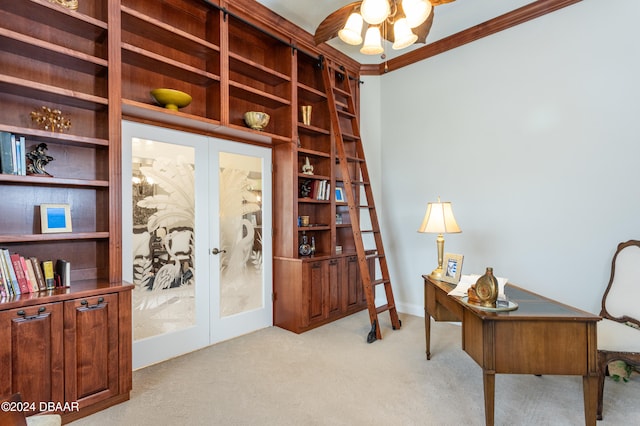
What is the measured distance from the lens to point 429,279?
2.82 m

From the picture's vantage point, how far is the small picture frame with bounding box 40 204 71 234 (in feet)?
7.07

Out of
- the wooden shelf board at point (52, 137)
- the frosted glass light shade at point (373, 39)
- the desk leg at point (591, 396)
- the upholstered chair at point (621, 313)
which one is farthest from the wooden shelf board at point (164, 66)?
the upholstered chair at point (621, 313)

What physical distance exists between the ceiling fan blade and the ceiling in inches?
26.6

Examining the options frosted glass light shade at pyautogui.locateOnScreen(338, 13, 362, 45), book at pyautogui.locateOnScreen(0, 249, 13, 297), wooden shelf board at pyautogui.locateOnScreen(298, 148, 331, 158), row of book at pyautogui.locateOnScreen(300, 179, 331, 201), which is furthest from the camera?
row of book at pyautogui.locateOnScreen(300, 179, 331, 201)

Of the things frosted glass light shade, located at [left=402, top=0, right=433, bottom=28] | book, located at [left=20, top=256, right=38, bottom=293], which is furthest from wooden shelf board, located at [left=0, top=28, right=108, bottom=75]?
frosted glass light shade, located at [left=402, top=0, right=433, bottom=28]

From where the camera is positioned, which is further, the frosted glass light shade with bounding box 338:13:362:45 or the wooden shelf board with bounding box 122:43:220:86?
the wooden shelf board with bounding box 122:43:220:86

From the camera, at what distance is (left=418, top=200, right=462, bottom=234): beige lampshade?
2871 millimetres

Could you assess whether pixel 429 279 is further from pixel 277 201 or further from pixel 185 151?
pixel 185 151

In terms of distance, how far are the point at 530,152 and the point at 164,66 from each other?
140 inches

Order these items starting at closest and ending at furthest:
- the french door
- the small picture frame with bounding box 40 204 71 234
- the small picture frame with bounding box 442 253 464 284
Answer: the small picture frame with bounding box 40 204 71 234 → the small picture frame with bounding box 442 253 464 284 → the french door

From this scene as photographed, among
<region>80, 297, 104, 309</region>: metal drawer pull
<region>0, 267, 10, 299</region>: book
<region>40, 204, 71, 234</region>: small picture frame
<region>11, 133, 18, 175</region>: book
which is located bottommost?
<region>80, 297, 104, 309</region>: metal drawer pull

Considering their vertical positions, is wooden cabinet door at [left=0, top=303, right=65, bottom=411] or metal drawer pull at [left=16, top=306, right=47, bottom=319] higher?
metal drawer pull at [left=16, top=306, right=47, bottom=319]

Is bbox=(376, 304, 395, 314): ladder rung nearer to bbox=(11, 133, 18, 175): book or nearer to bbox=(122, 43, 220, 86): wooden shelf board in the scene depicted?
bbox=(122, 43, 220, 86): wooden shelf board

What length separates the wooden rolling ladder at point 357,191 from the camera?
11.1 feet
